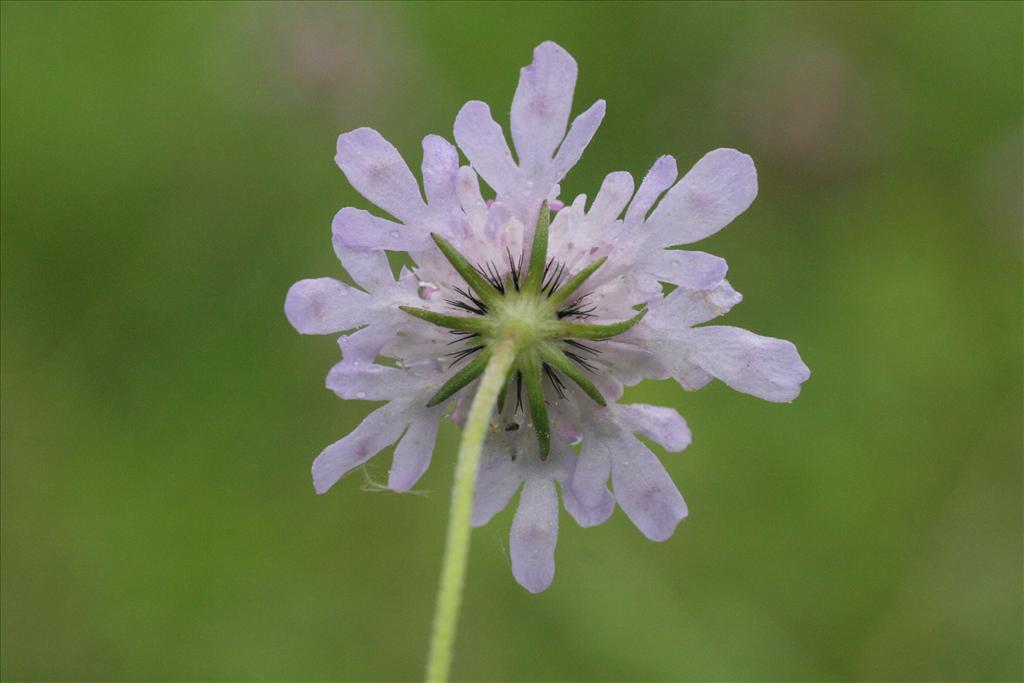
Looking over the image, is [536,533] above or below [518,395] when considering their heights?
below

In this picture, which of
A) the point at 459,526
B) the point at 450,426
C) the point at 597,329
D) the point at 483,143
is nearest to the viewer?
the point at 459,526

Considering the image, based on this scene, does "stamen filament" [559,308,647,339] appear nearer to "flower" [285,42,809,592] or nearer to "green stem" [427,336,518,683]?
"flower" [285,42,809,592]

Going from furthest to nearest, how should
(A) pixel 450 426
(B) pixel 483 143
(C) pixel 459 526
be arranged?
1. (A) pixel 450 426
2. (B) pixel 483 143
3. (C) pixel 459 526

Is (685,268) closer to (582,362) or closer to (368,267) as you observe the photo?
(582,362)

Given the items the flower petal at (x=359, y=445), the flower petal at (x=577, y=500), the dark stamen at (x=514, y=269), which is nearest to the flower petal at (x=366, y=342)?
the flower petal at (x=359, y=445)

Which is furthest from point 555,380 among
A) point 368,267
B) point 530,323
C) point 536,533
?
point 368,267

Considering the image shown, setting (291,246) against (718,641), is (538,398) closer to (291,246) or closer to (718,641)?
(718,641)

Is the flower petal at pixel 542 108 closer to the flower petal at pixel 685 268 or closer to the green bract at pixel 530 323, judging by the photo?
the green bract at pixel 530 323

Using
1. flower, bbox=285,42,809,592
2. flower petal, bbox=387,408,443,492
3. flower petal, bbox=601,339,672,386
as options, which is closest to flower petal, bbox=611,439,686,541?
flower, bbox=285,42,809,592
